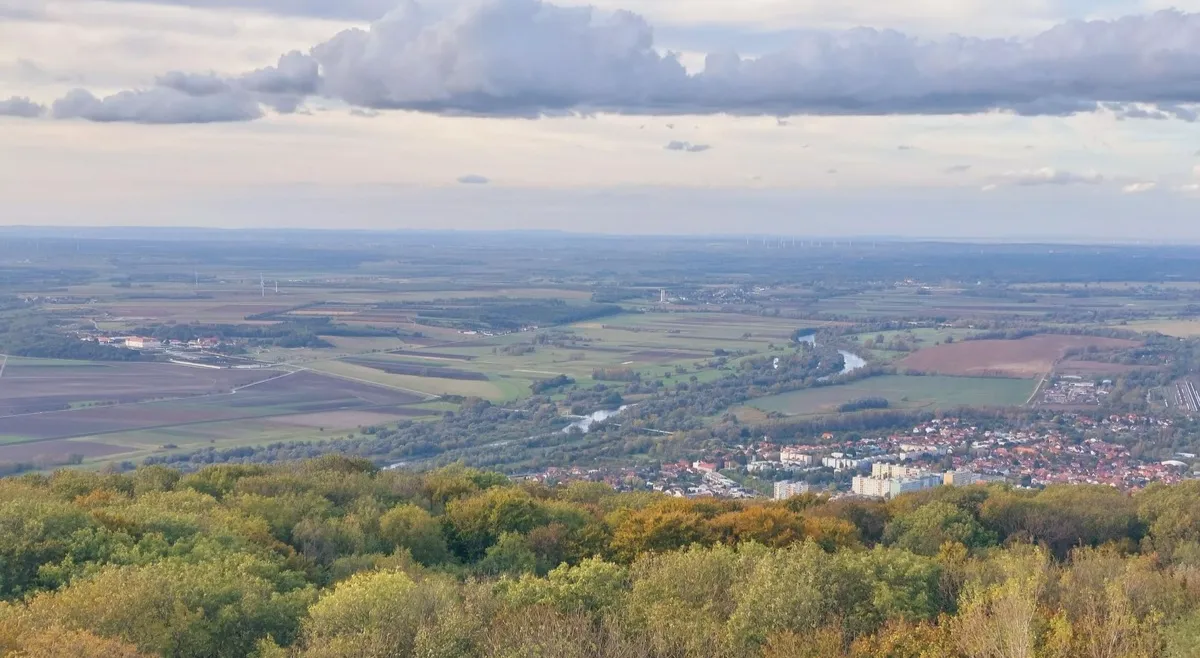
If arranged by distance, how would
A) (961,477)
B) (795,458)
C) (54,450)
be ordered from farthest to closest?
(795,458)
(54,450)
(961,477)

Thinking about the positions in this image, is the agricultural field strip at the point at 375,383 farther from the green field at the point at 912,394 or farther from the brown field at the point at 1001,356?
the brown field at the point at 1001,356

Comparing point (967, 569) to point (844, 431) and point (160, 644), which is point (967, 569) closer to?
point (160, 644)

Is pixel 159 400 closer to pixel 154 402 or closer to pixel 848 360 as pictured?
pixel 154 402

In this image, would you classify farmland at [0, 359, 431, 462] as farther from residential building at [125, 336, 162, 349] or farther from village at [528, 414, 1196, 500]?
village at [528, 414, 1196, 500]

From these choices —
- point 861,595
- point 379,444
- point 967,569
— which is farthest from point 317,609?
point 379,444

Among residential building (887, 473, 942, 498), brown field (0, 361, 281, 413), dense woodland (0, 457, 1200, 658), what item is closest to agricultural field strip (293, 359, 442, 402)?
brown field (0, 361, 281, 413)

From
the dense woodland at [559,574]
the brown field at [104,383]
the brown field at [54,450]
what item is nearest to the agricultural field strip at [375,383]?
the brown field at [104,383]

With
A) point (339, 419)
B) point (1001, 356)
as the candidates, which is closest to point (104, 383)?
point (339, 419)
